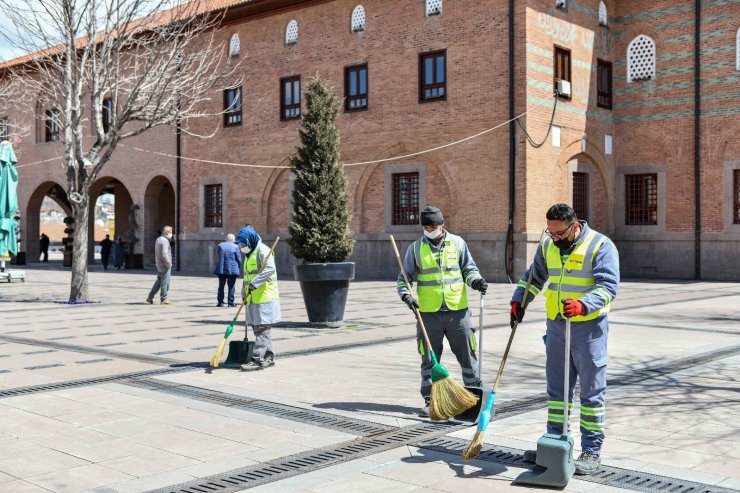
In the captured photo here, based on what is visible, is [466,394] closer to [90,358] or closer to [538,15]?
[90,358]

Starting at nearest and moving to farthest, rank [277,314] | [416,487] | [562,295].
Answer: [416,487]
[562,295]
[277,314]

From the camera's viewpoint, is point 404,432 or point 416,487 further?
point 404,432

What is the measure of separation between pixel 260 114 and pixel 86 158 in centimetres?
1157

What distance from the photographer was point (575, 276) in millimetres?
5352

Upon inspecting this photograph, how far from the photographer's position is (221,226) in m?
30.6

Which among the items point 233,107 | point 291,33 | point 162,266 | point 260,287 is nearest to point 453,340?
point 260,287

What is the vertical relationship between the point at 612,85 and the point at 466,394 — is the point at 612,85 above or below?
above

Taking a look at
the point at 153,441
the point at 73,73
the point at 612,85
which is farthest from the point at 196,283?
the point at 153,441

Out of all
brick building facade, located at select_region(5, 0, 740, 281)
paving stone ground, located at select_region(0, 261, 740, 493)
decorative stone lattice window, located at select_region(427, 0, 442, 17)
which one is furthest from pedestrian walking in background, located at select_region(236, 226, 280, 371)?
decorative stone lattice window, located at select_region(427, 0, 442, 17)

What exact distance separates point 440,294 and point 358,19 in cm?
2120

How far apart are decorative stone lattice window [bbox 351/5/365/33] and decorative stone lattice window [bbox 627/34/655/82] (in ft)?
27.8

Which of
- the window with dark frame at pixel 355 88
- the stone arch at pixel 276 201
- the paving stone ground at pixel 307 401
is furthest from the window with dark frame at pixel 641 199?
the paving stone ground at pixel 307 401

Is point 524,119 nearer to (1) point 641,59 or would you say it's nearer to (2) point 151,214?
(1) point 641,59

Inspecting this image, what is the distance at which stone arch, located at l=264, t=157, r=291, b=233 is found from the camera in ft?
93.9
